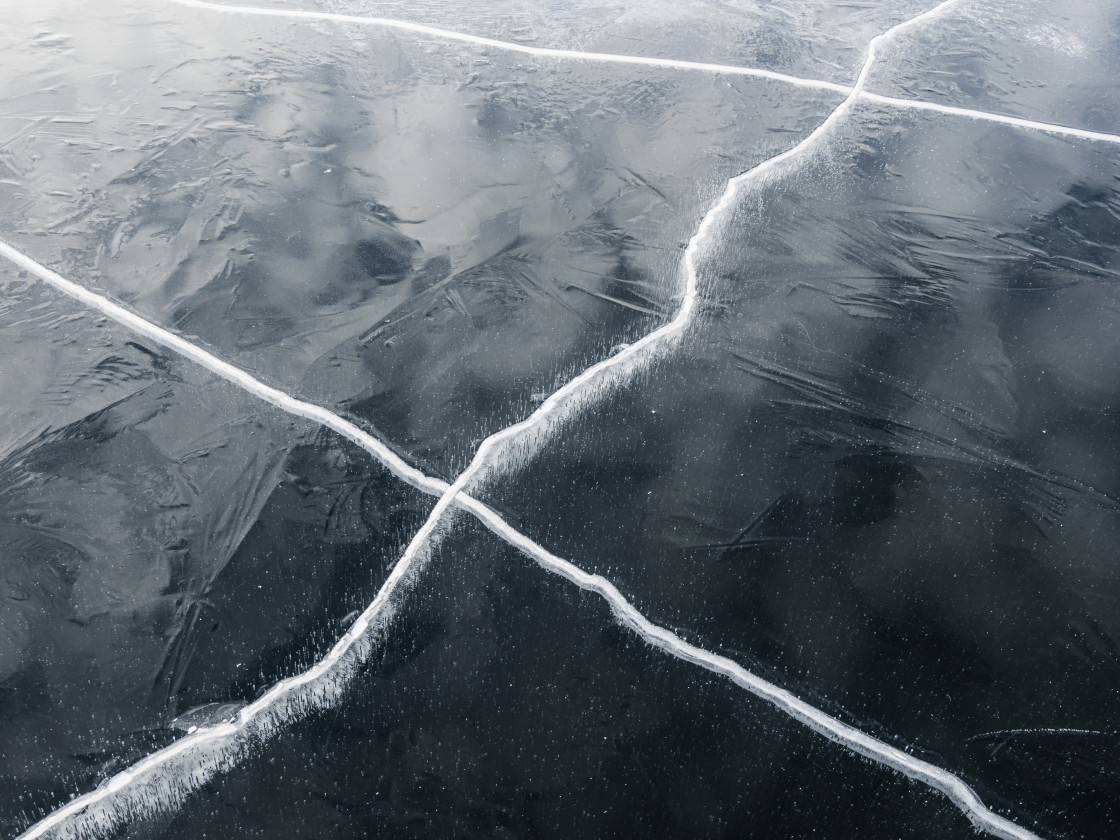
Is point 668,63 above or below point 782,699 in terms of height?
above

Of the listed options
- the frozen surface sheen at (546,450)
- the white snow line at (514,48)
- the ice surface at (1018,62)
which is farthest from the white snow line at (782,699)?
the ice surface at (1018,62)

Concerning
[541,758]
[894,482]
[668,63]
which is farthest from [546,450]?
[668,63]

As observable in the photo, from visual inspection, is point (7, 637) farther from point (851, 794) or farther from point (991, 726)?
point (991, 726)

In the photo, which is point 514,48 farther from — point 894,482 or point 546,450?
point 894,482

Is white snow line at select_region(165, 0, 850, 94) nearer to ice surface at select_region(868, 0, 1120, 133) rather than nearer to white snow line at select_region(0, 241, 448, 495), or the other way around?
ice surface at select_region(868, 0, 1120, 133)

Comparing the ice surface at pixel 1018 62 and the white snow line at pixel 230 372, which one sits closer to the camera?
the white snow line at pixel 230 372

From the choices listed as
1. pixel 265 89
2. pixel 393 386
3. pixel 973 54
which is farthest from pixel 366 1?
pixel 973 54

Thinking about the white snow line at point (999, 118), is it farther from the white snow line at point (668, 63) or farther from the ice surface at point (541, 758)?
the ice surface at point (541, 758)
